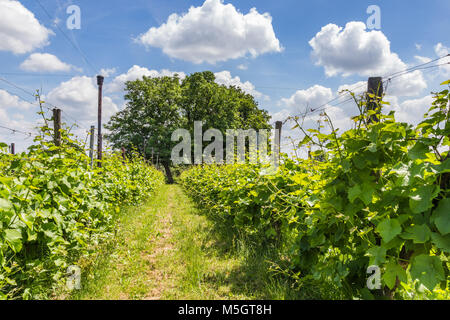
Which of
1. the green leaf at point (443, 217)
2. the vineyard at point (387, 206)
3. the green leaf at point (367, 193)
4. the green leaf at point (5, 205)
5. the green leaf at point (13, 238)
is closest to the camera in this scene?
the green leaf at point (443, 217)

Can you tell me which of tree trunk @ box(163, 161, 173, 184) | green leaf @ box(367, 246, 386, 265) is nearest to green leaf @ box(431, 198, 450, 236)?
green leaf @ box(367, 246, 386, 265)

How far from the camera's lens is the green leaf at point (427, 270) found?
143 centimetres

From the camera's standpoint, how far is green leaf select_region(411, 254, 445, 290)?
143 centimetres

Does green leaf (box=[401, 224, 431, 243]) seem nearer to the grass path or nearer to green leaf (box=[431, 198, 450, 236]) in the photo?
green leaf (box=[431, 198, 450, 236])

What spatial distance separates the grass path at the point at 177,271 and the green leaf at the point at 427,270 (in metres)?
1.67

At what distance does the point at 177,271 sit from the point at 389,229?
3.21 meters

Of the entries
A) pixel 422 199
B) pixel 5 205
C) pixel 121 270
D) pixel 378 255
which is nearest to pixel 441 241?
pixel 422 199

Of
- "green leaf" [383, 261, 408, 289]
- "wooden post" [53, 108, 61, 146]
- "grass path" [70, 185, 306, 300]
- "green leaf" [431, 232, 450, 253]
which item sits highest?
"wooden post" [53, 108, 61, 146]

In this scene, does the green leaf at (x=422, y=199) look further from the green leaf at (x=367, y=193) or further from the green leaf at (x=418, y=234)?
the green leaf at (x=367, y=193)

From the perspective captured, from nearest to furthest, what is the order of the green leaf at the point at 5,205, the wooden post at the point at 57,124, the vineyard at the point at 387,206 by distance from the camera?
1. the vineyard at the point at 387,206
2. the green leaf at the point at 5,205
3. the wooden post at the point at 57,124

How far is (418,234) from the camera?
146 centimetres

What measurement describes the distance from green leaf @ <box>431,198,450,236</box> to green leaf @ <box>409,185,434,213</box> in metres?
0.07

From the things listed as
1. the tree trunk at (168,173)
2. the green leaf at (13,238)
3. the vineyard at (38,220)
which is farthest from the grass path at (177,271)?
the tree trunk at (168,173)

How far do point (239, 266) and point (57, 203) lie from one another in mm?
2574
